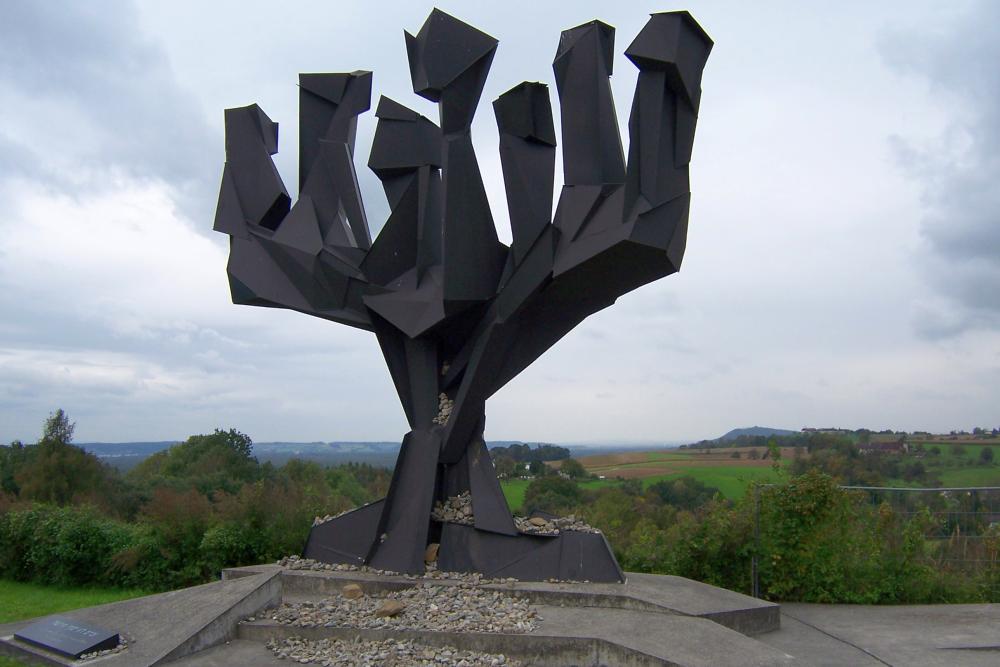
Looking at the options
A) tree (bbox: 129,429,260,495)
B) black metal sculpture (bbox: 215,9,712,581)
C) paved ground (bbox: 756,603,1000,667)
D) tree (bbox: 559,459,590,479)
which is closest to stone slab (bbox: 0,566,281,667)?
black metal sculpture (bbox: 215,9,712,581)

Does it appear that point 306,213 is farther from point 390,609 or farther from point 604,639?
point 604,639

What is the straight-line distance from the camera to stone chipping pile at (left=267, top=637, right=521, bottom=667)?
592cm

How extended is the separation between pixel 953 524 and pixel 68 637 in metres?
8.97

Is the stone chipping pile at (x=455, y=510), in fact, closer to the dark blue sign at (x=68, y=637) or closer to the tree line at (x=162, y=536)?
the tree line at (x=162, y=536)

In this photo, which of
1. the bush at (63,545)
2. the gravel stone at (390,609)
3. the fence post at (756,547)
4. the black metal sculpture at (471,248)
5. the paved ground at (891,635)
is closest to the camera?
the paved ground at (891,635)

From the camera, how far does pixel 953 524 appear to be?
9.05 metres

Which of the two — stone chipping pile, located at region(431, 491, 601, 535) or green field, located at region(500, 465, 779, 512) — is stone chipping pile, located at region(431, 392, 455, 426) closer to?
stone chipping pile, located at region(431, 491, 601, 535)

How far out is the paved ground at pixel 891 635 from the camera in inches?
249

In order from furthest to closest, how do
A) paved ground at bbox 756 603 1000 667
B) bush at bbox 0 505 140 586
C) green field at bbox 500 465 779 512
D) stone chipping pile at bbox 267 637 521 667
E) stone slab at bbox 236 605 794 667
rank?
green field at bbox 500 465 779 512 → bush at bbox 0 505 140 586 → paved ground at bbox 756 603 1000 667 → stone chipping pile at bbox 267 637 521 667 → stone slab at bbox 236 605 794 667

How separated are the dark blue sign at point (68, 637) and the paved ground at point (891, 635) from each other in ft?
17.8

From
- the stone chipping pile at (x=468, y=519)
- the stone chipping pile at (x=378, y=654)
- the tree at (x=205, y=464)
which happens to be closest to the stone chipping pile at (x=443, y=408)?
the stone chipping pile at (x=468, y=519)

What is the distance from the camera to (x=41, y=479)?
55.3 ft

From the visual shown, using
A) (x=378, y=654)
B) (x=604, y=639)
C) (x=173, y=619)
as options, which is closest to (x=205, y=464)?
(x=173, y=619)

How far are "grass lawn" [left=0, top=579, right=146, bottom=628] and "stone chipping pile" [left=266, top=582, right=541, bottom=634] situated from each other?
353cm
